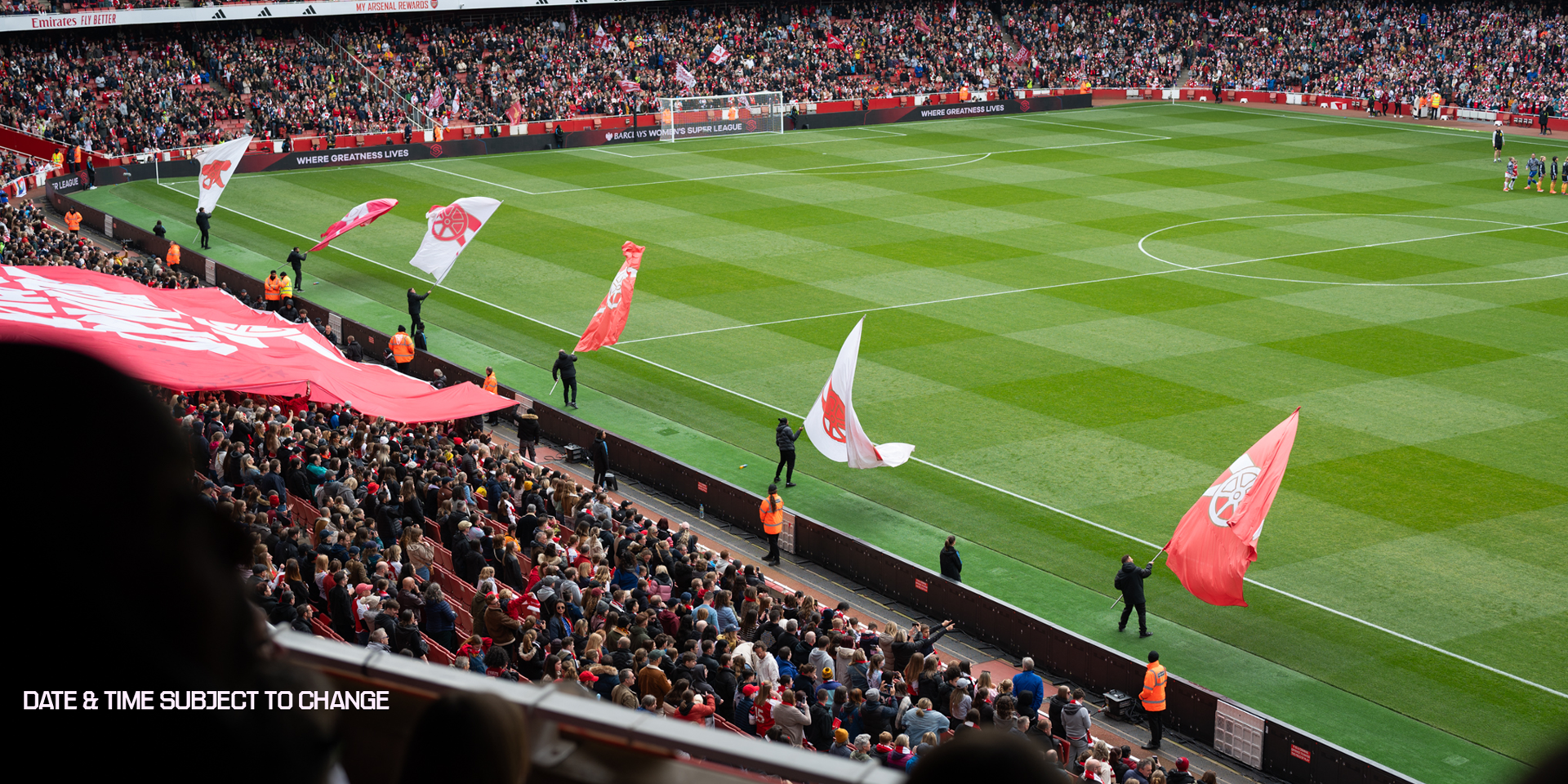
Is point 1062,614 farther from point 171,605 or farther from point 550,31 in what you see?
point 550,31

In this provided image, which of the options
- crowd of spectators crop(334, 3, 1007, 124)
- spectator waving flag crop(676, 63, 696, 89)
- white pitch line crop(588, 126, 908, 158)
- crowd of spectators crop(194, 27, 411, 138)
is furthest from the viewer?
spectator waving flag crop(676, 63, 696, 89)

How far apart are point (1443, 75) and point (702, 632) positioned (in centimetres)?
8031

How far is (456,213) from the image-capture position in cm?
3659

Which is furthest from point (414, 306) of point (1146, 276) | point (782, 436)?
point (1146, 276)

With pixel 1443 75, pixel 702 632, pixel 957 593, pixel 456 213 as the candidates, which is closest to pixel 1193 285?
pixel 456 213

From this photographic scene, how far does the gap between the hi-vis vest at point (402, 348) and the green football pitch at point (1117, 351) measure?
2394 millimetres

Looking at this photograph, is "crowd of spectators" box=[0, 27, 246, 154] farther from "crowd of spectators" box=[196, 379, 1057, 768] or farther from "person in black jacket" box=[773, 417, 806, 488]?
"person in black jacket" box=[773, 417, 806, 488]

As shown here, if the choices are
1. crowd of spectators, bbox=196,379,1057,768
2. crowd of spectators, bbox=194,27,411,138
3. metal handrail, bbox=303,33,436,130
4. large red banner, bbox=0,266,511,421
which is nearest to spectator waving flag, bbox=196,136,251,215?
large red banner, bbox=0,266,511,421

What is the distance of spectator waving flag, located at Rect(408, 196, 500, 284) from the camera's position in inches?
1427

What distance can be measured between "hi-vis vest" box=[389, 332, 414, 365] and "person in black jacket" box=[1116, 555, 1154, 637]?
56.5ft

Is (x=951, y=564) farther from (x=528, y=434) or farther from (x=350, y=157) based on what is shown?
(x=350, y=157)

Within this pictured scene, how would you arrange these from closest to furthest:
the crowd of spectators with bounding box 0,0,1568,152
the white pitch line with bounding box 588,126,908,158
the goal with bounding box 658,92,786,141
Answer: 1. the crowd of spectators with bounding box 0,0,1568,152
2. the white pitch line with bounding box 588,126,908,158
3. the goal with bounding box 658,92,786,141

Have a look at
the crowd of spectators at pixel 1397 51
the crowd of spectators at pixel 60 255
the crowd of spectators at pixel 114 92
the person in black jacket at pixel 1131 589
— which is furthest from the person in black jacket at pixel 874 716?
the crowd of spectators at pixel 1397 51

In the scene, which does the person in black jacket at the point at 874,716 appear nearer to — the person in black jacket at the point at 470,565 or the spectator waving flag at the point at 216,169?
the person in black jacket at the point at 470,565
